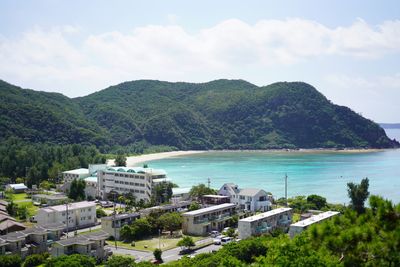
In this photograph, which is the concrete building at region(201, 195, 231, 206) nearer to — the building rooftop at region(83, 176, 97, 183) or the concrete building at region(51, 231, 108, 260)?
the concrete building at region(51, 231, 108, 260)

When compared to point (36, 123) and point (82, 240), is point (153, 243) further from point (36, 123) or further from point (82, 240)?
point (36, 123)

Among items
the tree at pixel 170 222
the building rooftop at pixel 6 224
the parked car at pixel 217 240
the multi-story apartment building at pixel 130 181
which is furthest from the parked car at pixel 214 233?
the multi-story apartment building at pixel 130 181

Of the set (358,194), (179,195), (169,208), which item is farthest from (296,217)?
(179,195)

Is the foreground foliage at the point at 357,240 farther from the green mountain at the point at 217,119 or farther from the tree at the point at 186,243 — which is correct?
the green mountain at the point at 217,119

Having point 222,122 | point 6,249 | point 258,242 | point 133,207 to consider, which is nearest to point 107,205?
point 133,207

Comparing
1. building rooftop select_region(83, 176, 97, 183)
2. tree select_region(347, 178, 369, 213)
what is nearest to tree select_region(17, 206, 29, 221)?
building rooftop select_region(83, 176, 97, 183)
